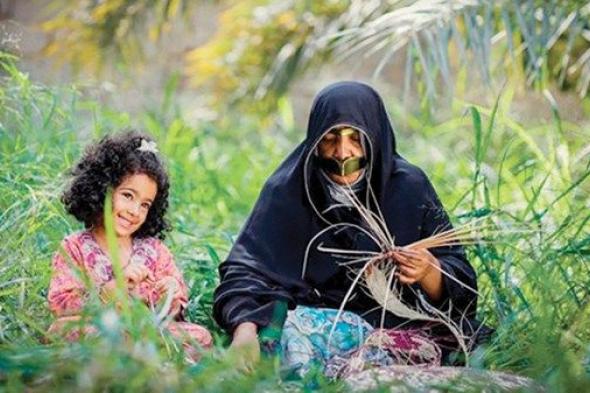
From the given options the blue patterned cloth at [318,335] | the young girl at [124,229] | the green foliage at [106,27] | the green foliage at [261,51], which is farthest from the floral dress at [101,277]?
the green foliage at [261,51]

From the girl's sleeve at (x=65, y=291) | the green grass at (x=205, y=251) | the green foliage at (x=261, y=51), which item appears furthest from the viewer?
the green foliage at (x=261, y=51)

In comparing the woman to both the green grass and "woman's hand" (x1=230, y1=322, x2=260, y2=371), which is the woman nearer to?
"woman's hand" (x1=230, y1=322, x2=260, y2=371)

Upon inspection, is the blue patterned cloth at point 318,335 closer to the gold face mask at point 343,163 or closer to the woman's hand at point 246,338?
the woman's hand at point 246,338

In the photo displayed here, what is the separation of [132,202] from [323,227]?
1.94 ft

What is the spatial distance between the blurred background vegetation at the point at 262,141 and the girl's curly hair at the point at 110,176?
244 mm

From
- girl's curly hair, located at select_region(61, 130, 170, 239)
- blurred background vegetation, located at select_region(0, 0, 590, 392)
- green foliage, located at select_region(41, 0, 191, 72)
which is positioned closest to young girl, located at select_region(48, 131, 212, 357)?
girl's curly hair, located at select_region(61, 130, 170, 239)

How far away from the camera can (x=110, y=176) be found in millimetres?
3730

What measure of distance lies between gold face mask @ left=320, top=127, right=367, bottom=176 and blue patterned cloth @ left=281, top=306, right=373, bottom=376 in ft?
1.31

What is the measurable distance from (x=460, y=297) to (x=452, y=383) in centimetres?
121

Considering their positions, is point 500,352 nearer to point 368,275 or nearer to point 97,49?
point 368,275

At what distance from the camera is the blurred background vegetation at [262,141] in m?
2.80

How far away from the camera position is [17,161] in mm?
4984

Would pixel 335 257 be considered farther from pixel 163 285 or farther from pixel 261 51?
pixel 261 51

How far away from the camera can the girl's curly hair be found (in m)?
3.72
